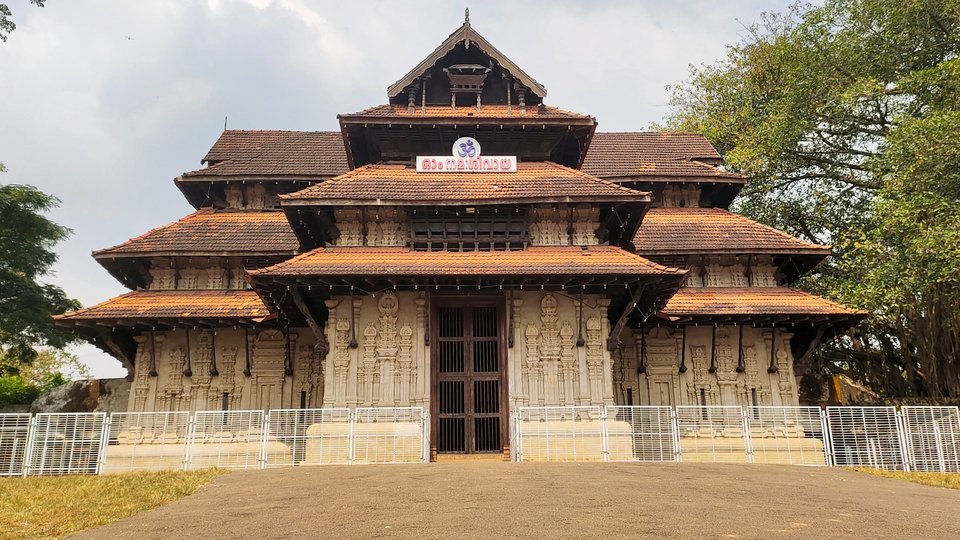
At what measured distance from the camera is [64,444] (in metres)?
13.4

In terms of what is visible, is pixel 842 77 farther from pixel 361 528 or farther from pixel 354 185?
pixel 361 528

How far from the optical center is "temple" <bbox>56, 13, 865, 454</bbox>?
1460 centimetres

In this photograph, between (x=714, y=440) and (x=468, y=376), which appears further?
(x=468, y=376)

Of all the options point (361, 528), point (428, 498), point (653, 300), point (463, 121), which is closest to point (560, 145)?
point (463, 121)

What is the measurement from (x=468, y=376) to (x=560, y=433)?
2615 mm

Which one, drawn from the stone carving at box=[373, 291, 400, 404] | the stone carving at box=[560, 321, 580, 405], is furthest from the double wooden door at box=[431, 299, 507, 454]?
the stone carving at box=[560, 321, 580, 405]

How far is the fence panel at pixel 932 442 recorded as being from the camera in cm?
1361

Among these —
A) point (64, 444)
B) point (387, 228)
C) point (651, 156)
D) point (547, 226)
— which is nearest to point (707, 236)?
point (651, 156)

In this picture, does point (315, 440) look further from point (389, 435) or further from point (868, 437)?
point (868, 437)

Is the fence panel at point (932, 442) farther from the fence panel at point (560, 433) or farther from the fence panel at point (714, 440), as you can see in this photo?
the fence panel at point (560, 433)

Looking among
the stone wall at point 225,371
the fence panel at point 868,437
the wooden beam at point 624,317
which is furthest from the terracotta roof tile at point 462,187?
the fence panel at point 868,437

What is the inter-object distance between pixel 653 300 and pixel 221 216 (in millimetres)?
13196

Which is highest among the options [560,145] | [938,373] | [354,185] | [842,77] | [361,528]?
[842,77]

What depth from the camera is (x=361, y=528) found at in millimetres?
6879
